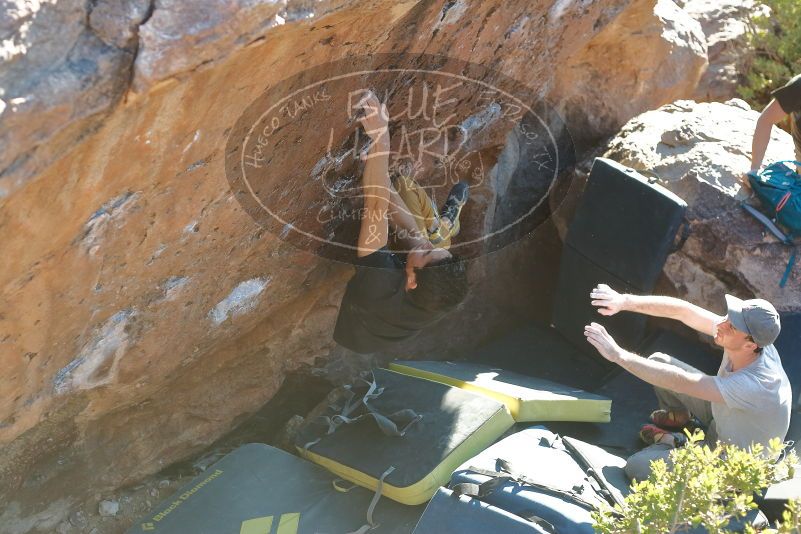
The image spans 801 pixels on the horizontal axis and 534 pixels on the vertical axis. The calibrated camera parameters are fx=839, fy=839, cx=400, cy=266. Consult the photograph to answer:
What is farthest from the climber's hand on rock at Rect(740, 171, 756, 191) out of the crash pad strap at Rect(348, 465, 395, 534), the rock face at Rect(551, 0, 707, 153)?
the crash pad strap at Rect(348, 465, 395, 534)

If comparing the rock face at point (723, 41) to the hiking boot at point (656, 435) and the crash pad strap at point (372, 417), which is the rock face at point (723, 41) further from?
the crash pad strap at point (372, 417)

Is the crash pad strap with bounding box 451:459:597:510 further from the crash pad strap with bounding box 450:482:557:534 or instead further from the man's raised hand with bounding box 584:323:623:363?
the man's raised hand with bounding box 584:323:623:363

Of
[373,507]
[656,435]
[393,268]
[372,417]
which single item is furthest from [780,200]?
[373,507]

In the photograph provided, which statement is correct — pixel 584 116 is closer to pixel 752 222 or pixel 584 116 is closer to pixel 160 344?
pixel 752 222

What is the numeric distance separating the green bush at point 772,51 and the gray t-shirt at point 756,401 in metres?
3.89

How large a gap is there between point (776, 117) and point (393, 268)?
6.64ft

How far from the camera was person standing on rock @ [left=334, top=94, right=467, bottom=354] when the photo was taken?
10.2 ft

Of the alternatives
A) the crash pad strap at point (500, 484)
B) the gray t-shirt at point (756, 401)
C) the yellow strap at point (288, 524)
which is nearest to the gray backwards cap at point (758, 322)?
the gray t-shirt at point (756, 401)

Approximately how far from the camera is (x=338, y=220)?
11.2ft

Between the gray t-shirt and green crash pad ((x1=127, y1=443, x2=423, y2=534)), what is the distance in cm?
115

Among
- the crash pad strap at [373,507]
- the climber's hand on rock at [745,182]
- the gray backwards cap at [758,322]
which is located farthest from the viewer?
the climber's hand on rock at [745,182]

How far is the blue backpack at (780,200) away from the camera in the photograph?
3.72m

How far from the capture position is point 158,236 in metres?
2.54

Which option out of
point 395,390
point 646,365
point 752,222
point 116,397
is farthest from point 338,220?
point 752,222
